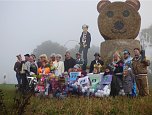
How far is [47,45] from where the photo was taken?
303ft

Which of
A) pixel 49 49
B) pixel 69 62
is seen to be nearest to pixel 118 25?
Result: pixel 69 62

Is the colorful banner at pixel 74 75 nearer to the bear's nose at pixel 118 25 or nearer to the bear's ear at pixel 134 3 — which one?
the bear's nose at pixel 118 25

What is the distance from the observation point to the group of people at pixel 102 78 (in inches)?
452

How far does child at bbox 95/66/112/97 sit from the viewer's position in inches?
449

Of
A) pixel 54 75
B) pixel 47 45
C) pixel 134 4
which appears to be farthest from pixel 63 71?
pixel 47 45

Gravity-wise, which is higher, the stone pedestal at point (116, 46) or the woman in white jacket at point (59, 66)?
the stone pedestal at point (116, 46)

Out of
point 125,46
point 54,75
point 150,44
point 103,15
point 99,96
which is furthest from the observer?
point 150,44

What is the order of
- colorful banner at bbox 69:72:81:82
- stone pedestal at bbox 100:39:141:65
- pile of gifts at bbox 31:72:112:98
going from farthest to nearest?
1. stone pedestal at bbox 100:39:141:65
2. colorful banner at bbox 69:72:81:82
3. pile of gifts at bbox 31:72:112:98

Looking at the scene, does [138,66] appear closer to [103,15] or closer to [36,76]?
[36,76]

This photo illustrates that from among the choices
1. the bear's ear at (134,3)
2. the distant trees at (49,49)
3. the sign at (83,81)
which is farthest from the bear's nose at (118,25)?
the distant trees at (49,49)

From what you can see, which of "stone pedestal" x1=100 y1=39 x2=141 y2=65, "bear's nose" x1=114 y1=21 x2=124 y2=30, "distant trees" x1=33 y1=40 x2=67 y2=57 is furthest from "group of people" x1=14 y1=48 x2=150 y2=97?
"distant trees" x1=33 y1=40 x2=67 y2=57

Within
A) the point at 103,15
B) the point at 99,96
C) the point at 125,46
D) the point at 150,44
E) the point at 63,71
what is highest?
the point at 150,44

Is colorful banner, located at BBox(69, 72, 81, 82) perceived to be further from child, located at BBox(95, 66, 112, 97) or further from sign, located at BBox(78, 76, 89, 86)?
child, located at BBox(95, 66, 112, 97)

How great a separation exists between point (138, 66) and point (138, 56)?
1.04ft
